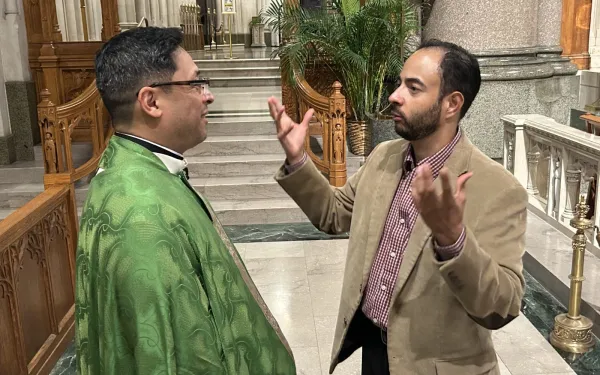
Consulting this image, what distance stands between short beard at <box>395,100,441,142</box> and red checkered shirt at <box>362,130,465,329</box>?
8 centimetres

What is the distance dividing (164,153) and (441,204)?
2.25 ft

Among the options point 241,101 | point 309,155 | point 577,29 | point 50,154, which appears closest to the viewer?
point 50,154

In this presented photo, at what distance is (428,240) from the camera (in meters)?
1.59

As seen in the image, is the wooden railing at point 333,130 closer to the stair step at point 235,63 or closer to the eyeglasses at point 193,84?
the stair step at point 235,63

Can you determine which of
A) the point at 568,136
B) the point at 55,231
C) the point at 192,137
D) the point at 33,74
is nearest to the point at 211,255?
the point at 192,137

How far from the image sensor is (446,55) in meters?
1.62

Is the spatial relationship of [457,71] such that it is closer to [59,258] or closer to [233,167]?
[59,258]

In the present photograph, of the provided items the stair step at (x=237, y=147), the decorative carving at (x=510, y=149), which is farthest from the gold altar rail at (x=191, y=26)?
the decorative carving at (x=510, y=149)

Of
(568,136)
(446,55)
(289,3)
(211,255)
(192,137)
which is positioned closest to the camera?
(211,255)

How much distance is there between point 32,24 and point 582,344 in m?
7.46

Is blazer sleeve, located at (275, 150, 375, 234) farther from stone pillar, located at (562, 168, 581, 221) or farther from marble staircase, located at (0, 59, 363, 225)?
marble staircase, located at (0, 59, 363, 225)

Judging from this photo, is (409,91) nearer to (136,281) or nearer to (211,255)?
(211,255)

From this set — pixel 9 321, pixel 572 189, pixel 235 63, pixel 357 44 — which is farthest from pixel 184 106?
pixel 235 63

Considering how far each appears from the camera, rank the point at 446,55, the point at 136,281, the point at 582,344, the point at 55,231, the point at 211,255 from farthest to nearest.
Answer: the point at 55,231 < the point at 582,344 < the point at 446,55 < the point at 211,255 < the point at 136,281
